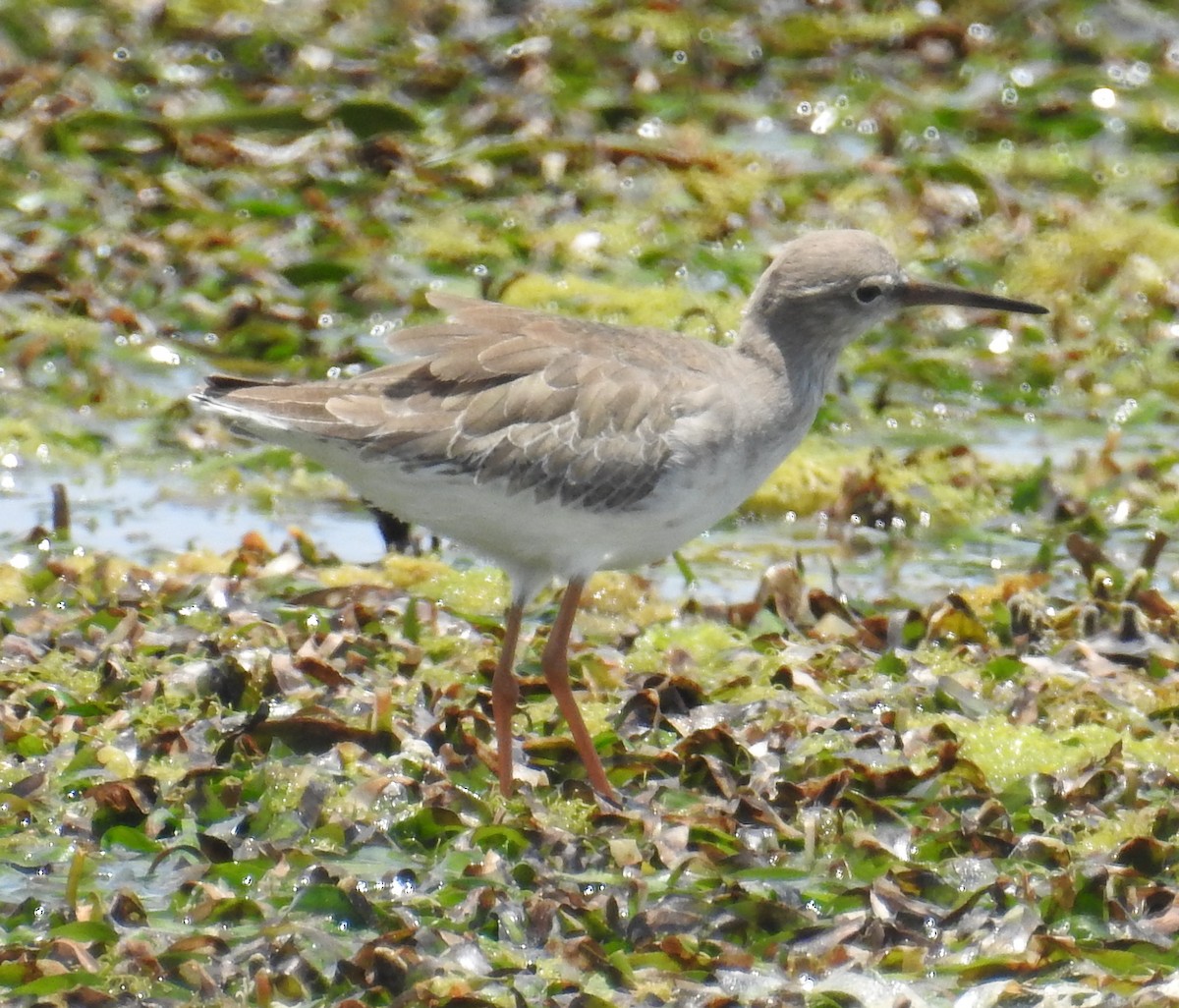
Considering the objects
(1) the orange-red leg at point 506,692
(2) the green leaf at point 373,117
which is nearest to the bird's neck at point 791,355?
(1) the orange-red leg at point 506,692

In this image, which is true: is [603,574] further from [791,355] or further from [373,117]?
[373,117]

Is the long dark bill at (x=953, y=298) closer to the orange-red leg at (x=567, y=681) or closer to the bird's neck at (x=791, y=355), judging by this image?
the bird's neck at (x=791, y=355)

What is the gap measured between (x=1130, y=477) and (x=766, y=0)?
534cm

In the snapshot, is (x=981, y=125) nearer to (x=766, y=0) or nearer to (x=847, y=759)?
(x=766, y=0)

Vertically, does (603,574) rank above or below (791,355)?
below

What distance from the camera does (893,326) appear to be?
1045 centimetres

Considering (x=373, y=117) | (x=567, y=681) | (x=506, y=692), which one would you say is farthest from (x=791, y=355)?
(x=373, y=117)

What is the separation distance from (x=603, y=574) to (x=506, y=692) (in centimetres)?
161

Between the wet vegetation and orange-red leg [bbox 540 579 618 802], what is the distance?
0.33 ft

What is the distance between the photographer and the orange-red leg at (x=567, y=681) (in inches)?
245

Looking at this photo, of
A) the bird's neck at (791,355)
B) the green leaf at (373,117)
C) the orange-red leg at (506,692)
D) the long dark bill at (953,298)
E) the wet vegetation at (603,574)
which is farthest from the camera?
the green leaf at (373,117)

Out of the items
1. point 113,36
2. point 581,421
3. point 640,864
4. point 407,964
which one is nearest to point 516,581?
point 581,421

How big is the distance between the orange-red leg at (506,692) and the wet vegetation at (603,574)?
132 mm

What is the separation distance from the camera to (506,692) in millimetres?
6406
